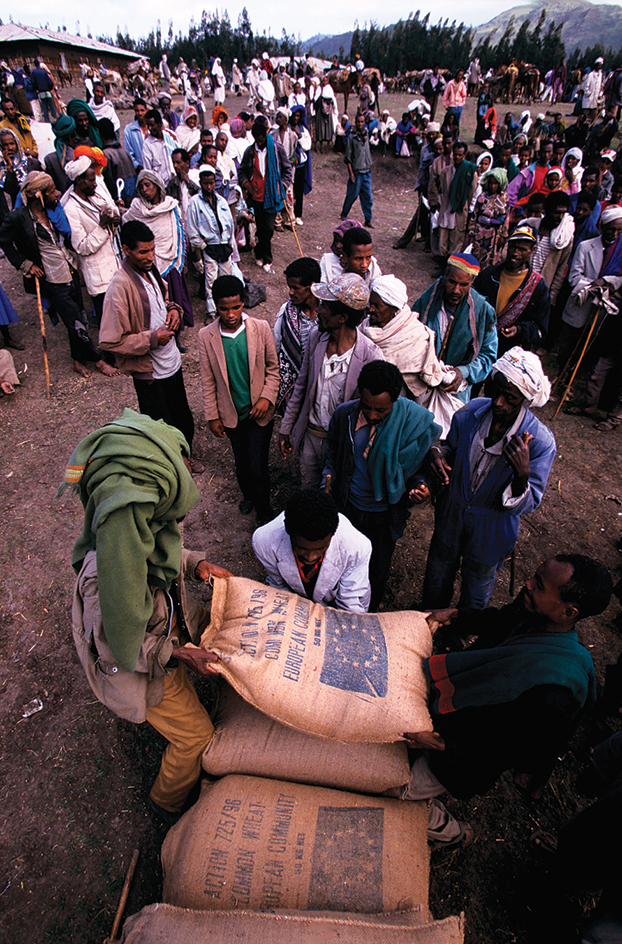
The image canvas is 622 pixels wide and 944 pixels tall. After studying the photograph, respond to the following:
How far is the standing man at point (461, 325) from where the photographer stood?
3.38 m

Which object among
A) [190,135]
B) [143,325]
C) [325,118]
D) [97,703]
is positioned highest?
[325,118]

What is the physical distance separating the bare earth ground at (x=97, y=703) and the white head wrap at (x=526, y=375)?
1866 millimetres

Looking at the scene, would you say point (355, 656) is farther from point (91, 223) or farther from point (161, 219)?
point (91, 223)

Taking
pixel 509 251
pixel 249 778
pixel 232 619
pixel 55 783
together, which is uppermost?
pixel 509 251

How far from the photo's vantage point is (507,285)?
4238 mm

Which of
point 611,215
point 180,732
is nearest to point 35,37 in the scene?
point 611,215

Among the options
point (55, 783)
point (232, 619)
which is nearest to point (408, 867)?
point (232, 619)

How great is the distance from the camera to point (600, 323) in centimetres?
520

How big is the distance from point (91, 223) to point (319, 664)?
211 inches

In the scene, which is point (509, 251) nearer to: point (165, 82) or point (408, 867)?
point (408, 867)

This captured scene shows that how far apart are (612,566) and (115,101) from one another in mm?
26633

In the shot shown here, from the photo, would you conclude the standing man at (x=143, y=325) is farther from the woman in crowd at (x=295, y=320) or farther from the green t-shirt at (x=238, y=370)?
the woman in crowd at (x=295, y=320)

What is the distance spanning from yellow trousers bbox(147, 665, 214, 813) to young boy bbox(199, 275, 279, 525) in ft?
6.44

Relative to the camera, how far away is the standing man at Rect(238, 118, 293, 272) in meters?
7.35
